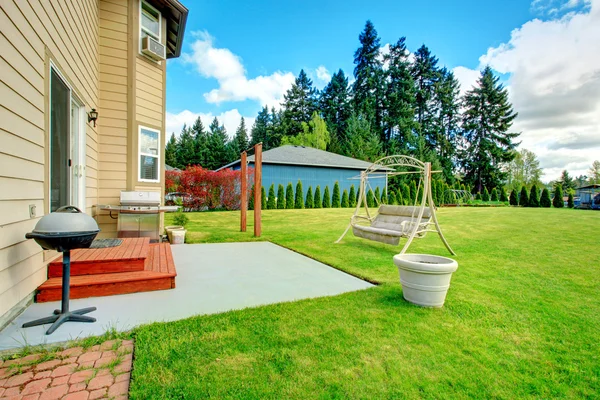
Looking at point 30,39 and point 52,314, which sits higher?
point 30,39

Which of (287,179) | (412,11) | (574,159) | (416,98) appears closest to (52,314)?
(412,11)

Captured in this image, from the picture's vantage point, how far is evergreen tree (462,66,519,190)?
3178cm

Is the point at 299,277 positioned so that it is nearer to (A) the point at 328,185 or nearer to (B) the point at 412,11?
(B) the point at 412,11

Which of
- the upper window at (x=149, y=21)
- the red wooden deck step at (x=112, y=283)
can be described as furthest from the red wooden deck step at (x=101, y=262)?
the upper window at (x=149, y=21)

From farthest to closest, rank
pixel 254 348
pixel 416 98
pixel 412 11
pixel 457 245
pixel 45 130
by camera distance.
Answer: pixel 416 98, pixel 412 11, pixel 457 245, pixel 45 130, pixel 254 348

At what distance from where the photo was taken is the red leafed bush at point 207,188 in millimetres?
14430

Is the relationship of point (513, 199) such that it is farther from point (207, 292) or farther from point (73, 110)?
point (73, 110)

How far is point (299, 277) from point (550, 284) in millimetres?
3117

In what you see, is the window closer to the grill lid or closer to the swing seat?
the grill lid

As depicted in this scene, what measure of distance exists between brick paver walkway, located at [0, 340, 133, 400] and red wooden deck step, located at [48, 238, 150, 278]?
4.46 feet

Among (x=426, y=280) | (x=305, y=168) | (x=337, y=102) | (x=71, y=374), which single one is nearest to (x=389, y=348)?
(x=426, y=280)

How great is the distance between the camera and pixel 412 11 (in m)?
12.1

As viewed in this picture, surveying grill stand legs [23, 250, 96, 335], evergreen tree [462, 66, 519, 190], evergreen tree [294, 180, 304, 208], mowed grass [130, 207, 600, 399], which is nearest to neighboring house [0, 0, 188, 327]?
grill stand legs [23, 250, 96, 335]

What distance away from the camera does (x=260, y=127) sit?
144 ft
